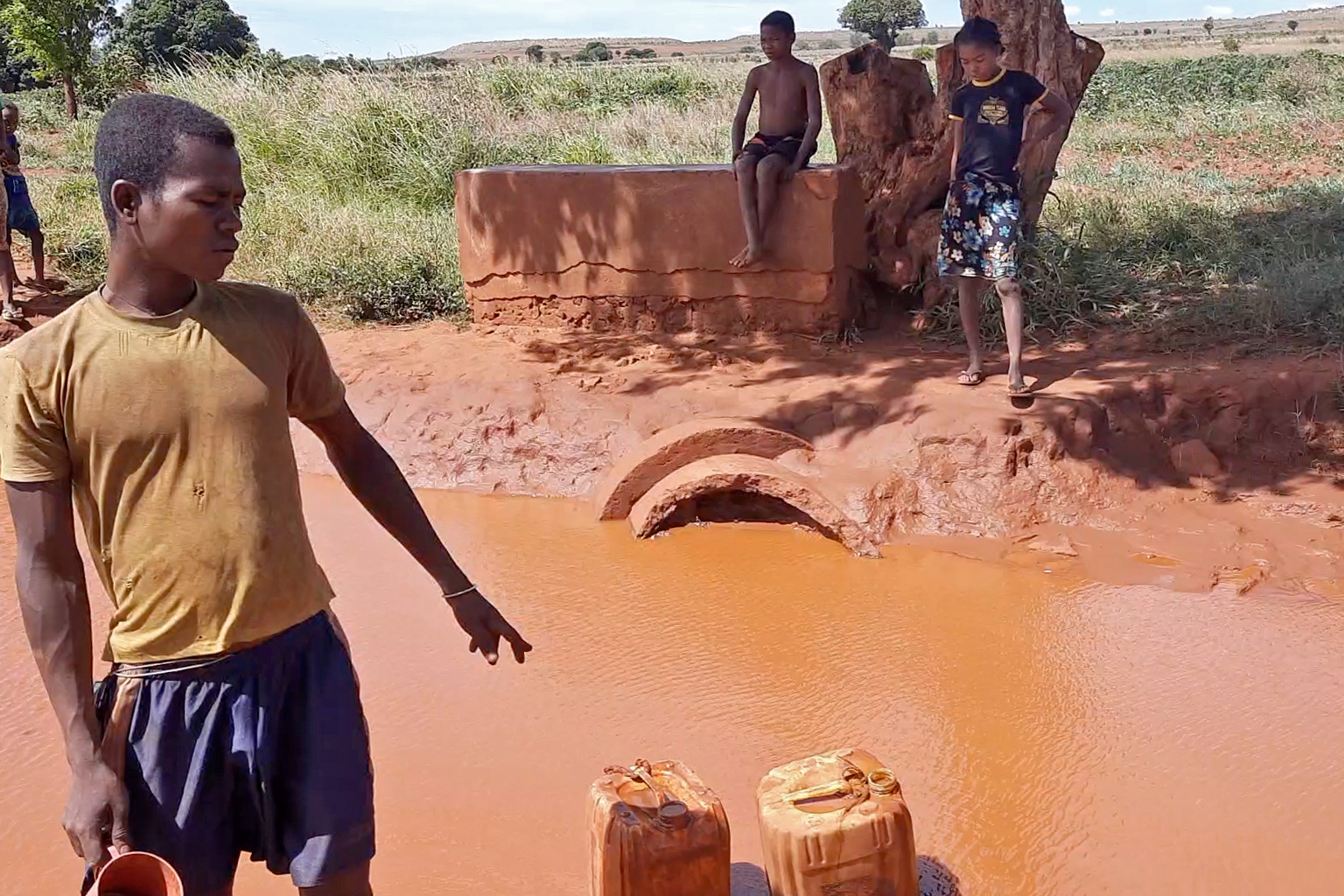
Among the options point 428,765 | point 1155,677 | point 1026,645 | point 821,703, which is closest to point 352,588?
point 428,765

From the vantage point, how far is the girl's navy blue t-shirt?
5770 mm

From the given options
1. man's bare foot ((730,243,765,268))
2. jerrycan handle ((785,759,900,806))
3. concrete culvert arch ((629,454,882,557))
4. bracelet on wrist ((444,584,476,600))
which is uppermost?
man's bare foot ((730,243,765,268))

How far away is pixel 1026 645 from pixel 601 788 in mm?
2176

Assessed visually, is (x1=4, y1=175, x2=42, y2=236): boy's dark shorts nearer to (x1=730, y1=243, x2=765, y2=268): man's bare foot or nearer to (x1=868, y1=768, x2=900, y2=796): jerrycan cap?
(x1=730, y1=243, x2=765, y2=268): man's bare foot

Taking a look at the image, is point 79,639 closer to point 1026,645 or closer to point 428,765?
point 428,765

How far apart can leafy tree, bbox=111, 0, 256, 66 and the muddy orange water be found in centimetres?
3414

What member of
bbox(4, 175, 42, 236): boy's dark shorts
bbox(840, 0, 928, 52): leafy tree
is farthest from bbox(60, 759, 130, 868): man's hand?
bbox(840, 0, 928, 52): leafy tree

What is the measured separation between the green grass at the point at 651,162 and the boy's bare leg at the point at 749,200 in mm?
1201

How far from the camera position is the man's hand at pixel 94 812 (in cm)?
182

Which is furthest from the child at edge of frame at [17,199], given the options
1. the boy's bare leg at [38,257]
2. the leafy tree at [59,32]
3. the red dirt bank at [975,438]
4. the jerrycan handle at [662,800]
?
the leafy tree at [59,32]

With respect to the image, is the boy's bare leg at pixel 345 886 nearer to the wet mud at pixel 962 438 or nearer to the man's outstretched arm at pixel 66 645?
the man's outstretched arm at pixel 66 645

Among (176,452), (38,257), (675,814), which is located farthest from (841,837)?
(38,257)

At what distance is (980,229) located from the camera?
585cm

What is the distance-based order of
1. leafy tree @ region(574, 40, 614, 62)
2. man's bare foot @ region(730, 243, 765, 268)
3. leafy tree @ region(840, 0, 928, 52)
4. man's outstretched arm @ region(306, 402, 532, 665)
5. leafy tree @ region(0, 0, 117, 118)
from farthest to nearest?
leafy tree @ region(574, 40, 614, 62), leafy tree @ region(840, 0, 928, 52), leafy tree @ region(0, 0, 117, 118), man's bare foot @ region(730, 243, 765, 268), man's outstretched arm @ region(306, 402, 532, 665)
